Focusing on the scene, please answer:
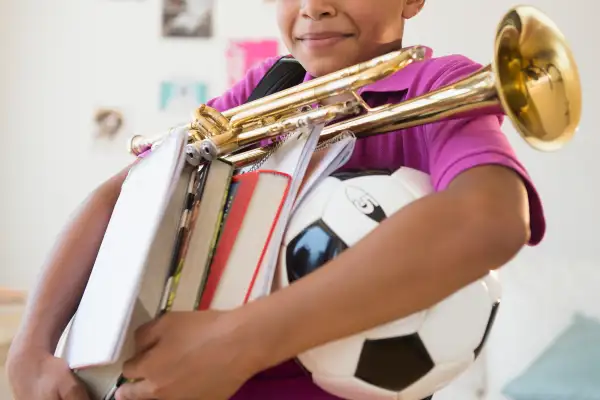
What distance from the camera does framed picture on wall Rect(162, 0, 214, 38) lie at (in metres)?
1.67

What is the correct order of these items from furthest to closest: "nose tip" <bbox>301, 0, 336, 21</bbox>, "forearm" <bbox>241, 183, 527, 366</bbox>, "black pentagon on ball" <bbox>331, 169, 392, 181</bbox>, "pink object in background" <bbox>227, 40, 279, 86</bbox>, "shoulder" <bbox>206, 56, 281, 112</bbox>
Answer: "pink object in background" <bbox>227, 40, 279, 86</bbox>
"shoulder" <bbox>206, 56, 281, 112</bbox>
"nose tip" <bbox>301, 0, 336, 21</bbox>
"black pentagon on ball" <bbox>331, 169, 392, 181</bbox>
"forearm" <bbox>241, 183, 527, 366</bbox>

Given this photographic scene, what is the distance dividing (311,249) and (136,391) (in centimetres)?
19

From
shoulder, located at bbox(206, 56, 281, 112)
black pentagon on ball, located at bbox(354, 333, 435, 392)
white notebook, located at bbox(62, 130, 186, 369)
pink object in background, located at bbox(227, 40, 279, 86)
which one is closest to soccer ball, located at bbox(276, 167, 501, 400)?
black pentagon on ball, located at bbox(354, 333, 435, 392)

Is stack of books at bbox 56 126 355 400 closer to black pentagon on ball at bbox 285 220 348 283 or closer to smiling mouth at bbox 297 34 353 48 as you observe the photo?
black pentagon on ball at bbox 285 220 348 283

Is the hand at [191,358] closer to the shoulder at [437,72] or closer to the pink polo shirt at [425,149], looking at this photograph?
the pink polo shirt at [425,149]

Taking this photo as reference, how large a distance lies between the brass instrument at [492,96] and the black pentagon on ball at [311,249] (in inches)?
4.8

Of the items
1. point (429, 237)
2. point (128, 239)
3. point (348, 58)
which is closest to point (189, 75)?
point (348, 58)

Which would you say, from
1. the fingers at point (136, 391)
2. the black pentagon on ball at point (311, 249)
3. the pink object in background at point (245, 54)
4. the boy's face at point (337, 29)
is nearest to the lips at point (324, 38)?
the boy's face at point (337, 29)

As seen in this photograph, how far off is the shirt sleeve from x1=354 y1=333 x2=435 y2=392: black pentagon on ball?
0.14 metres

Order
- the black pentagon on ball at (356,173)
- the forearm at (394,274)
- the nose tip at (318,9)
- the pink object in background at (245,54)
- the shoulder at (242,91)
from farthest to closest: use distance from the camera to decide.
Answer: the pink object in background at (245,54) → the shoulder at (242,91) → the nose tip at (318,9) → the black pentagon on ball at (356,173) → the forearm at (394,274)

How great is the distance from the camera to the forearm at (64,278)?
660 mm

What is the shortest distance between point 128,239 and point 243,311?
14 cm

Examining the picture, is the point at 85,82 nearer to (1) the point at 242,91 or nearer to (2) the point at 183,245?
(1) the point at 242,91

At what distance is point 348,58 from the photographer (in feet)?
2.37
